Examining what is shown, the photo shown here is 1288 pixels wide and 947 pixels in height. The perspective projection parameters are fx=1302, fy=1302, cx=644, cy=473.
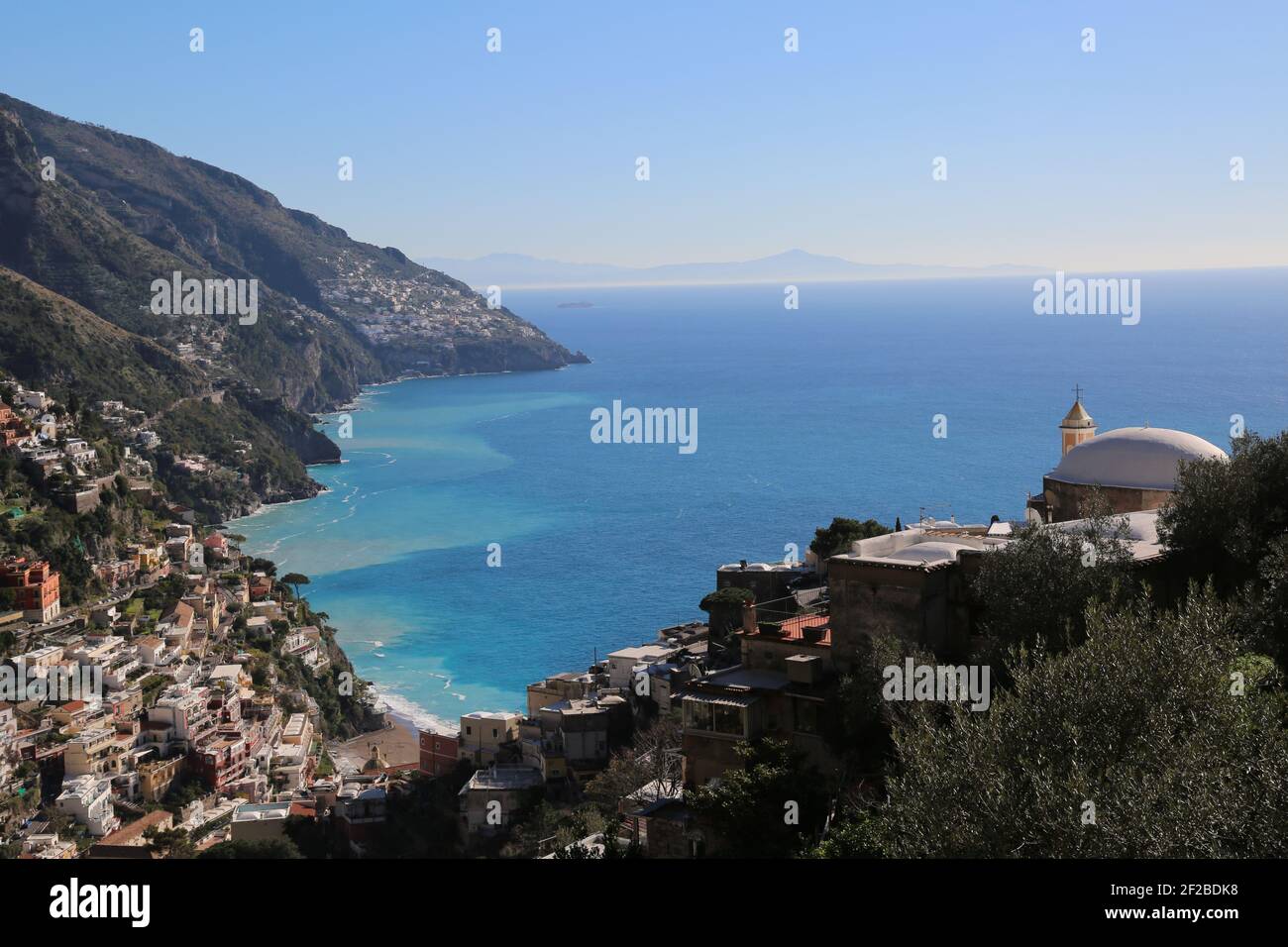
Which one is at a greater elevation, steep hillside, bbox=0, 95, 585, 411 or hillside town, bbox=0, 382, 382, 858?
steep hillside, bbox=0, 95, 585, 411

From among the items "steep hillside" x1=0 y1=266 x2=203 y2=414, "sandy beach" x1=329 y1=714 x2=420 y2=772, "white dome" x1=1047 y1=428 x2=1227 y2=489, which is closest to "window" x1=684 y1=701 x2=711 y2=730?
"white dome" x1=1047 y1=428 x2=1227 y2=489

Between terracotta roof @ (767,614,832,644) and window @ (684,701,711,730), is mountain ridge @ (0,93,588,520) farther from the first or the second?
window @ (684,701,711,730)

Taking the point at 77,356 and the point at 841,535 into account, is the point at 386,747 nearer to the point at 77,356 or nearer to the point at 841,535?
the point at 841,535
